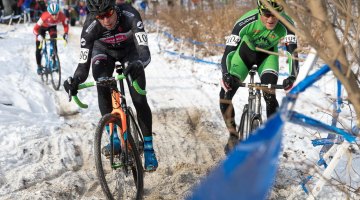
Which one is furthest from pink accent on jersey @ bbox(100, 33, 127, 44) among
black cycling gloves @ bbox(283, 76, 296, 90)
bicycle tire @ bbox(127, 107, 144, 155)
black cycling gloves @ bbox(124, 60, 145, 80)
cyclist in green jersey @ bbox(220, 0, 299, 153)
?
black cycling gloves @ bbox(283, 76, 296, 90)

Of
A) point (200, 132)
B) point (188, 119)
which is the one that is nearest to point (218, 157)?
point (200, 132)

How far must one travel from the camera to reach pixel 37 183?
5.01 meters

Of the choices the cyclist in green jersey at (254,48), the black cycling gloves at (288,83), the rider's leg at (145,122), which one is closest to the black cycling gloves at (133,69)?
the rider's leg at (145,122)

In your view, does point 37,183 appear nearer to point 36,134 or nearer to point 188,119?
point 36,134

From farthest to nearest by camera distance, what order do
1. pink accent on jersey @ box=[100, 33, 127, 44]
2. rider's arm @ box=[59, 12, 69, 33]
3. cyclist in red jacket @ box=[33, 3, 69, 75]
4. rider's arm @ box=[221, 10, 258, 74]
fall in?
rider's arm @ box=[59, 12, 69, 33] < cyclist in red jacket @ box=[33, 3, 69, 75] < rider's arm @ box=[221, 10, 258, 74] < pink accent on jersey @ box=[100, 33, 127, 44]

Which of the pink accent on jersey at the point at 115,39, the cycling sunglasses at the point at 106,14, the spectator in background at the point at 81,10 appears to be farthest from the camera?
the spectator in background at the point at 81,10

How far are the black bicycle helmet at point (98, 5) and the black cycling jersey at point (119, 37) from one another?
31cm

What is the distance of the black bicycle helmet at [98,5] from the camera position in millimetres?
4422

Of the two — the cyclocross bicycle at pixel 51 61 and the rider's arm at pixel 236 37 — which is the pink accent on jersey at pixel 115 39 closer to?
the rider's arm at pixel 236 37

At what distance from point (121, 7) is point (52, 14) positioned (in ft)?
17.8

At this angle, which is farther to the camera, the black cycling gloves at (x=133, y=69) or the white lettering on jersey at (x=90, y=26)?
the white lettering on jersey at (x=90, y=26)

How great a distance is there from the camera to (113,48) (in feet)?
16.7

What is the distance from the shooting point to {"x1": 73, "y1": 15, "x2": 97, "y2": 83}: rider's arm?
15.3 ft

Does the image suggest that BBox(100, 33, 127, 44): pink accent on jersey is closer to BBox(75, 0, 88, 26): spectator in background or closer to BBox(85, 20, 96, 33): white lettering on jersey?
BBox(85, 20, 96, 33): white lettering on jersey
